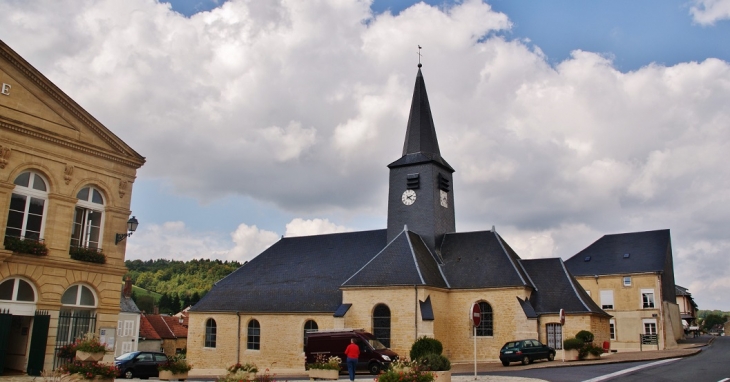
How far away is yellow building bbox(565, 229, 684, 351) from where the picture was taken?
122 feet

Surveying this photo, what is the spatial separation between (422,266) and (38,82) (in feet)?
59.6

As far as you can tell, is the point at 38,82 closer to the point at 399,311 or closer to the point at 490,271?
the point at 399,311

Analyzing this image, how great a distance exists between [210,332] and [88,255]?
17278mm

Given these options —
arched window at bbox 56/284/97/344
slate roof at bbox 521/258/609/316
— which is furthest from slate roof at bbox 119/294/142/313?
slate roof at bbox 521/258/609/316

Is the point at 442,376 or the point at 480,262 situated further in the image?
the point at 480,262

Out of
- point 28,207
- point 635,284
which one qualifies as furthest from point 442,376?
point 635,284

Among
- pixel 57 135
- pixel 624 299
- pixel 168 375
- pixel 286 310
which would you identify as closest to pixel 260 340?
pixel 286 310

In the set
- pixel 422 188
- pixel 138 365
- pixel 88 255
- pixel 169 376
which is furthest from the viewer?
pixel 422 188

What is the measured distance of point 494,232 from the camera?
104ft

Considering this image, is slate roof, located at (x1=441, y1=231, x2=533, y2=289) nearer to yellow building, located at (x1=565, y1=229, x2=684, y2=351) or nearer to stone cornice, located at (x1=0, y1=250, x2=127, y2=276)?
yellow building, located at (x1=565, y1=229, x2=684, y2=351)

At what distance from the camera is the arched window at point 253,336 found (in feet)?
105

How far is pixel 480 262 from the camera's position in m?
30.3

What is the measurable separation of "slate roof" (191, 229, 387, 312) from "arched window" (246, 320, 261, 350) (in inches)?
32.4

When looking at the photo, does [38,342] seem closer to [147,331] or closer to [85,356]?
[85,356]
